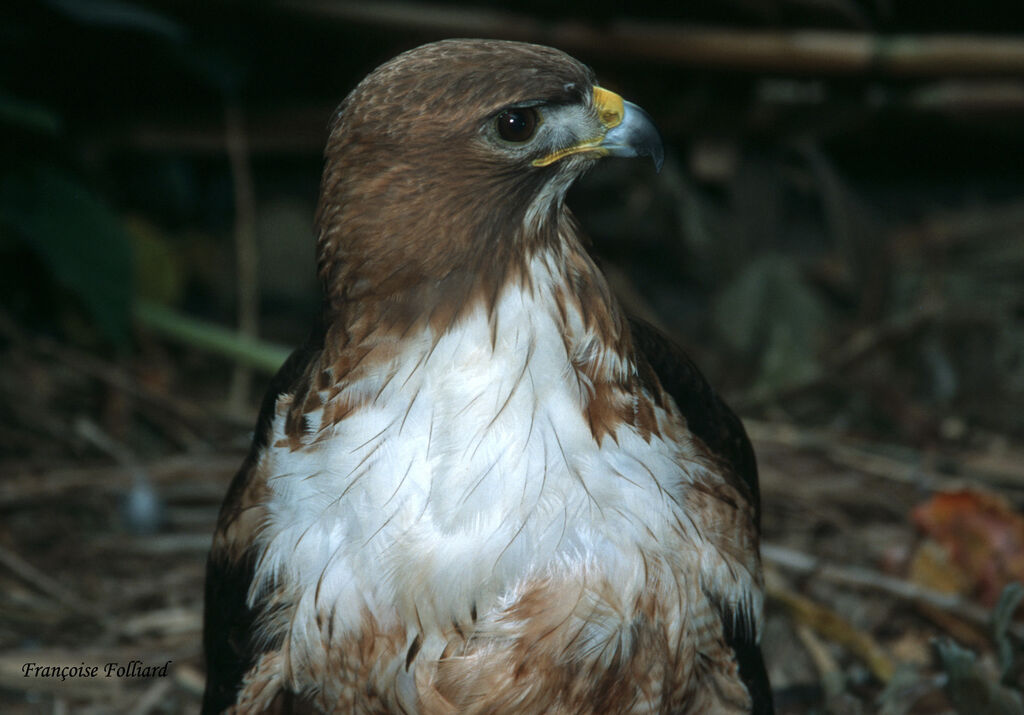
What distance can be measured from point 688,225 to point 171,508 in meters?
2.41

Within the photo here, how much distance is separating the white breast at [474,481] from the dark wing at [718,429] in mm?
320

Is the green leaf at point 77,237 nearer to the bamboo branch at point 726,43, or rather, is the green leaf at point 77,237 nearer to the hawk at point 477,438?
the bamboo branch at point 726,43

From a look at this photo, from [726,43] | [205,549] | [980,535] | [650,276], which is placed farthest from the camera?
[650,276]

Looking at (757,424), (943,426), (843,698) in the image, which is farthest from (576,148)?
(943,426)

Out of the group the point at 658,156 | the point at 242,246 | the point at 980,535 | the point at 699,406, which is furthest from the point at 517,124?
the point at 242,246

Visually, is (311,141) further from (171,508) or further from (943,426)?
(943,426)

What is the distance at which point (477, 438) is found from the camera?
6.44ft

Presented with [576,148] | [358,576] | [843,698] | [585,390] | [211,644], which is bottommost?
[843,698]

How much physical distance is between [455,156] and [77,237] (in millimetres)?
2631

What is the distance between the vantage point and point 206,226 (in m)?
5.20

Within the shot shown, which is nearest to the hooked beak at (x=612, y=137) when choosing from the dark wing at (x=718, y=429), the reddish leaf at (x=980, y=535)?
the dark wing at (x=718, y=429)

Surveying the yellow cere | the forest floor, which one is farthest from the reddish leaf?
the yellow cere

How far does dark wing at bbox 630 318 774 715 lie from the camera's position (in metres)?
2.35

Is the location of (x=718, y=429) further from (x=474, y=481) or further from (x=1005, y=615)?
(x=1005, y=615)
